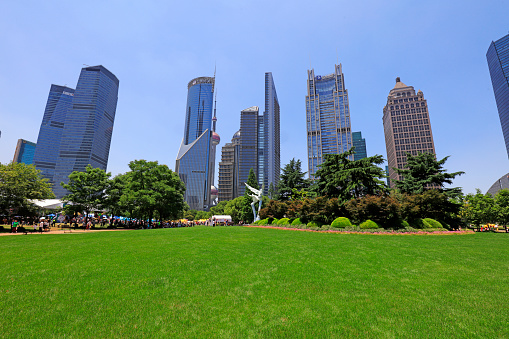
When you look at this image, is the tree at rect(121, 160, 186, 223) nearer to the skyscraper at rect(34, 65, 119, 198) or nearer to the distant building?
the distant building

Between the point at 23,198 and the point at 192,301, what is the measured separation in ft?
99.9

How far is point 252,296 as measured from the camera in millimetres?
5324

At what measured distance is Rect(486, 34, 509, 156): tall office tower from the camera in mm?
133625

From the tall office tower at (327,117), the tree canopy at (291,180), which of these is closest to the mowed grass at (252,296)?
the tree canopy at (291,180)

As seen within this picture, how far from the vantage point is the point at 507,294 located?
17.9ft

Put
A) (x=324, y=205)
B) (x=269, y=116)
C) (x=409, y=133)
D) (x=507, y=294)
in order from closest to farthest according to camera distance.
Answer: (x=507, y=294) < (x=324, y=205) < (x=409, y=133) < (x=269, y=116)

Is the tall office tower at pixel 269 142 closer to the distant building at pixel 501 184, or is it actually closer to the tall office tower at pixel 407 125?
the tall office tower at pixel 407 125

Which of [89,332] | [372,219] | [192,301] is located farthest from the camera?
[372,219]

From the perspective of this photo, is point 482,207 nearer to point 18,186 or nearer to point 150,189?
point 150,189

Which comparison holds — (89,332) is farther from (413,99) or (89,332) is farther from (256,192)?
(413,99)

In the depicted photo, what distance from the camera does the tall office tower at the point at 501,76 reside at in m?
134

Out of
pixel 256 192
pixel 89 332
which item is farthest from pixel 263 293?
pixel 256 192

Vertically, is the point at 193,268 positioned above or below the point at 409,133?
below

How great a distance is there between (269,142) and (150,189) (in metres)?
144
